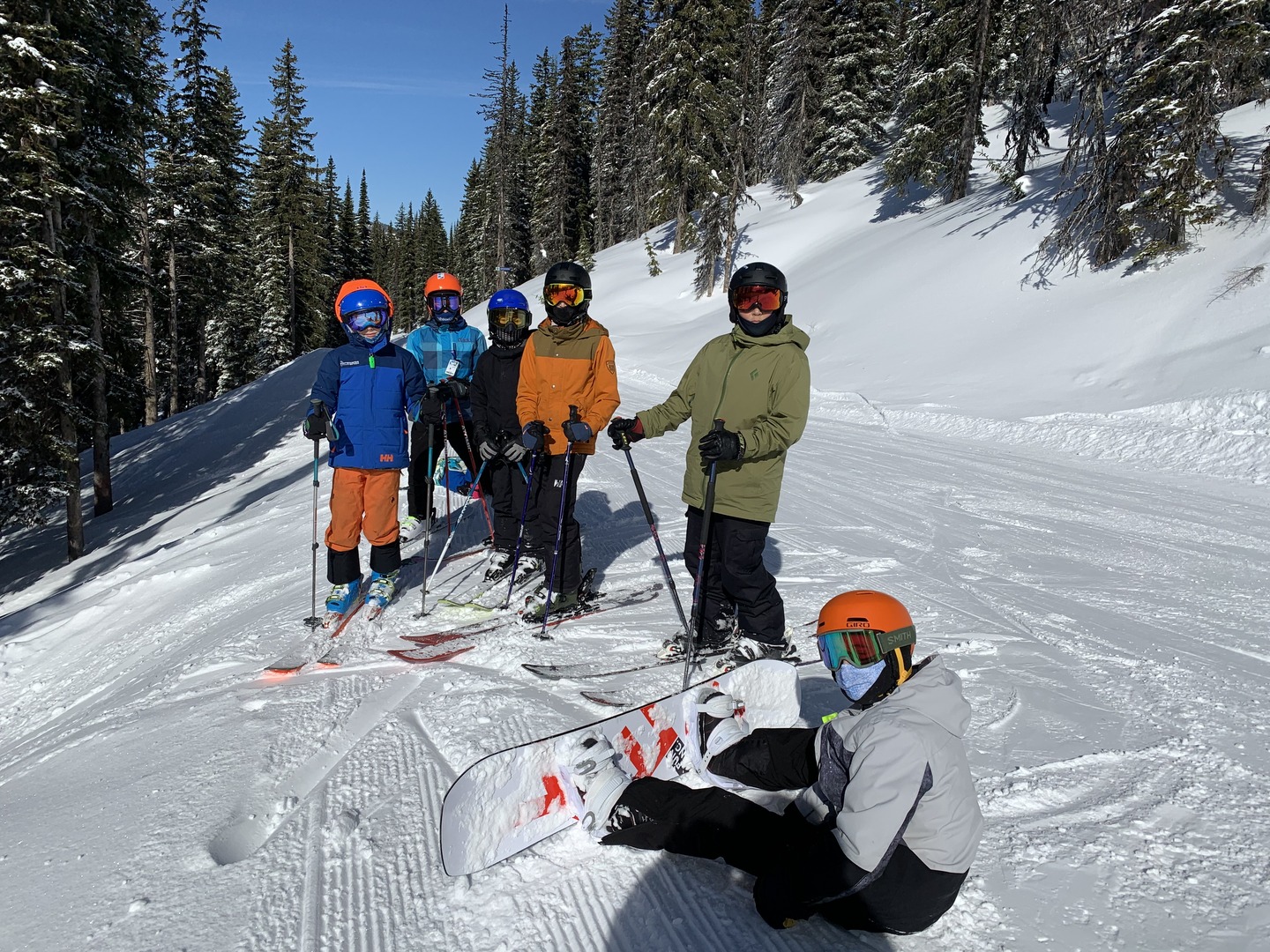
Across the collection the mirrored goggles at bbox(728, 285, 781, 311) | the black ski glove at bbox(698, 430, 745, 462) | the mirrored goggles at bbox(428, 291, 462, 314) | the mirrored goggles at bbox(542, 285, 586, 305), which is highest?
the mirrored goggles at bbox(428, 291, 462, 314)

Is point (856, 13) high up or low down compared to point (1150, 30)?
up

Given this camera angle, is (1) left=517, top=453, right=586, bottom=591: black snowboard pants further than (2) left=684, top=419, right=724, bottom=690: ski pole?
Yes

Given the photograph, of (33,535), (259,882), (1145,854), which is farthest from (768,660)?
(33,535)

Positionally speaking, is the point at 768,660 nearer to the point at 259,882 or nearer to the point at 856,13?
the point at 259,882

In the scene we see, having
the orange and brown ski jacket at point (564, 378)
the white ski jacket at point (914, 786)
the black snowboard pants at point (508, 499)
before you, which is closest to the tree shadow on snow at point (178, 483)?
the black snowboard pants at point (508, 499)

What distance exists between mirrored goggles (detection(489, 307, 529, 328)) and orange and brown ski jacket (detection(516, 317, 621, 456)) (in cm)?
63

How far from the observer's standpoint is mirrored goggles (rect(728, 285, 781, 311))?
3.68m

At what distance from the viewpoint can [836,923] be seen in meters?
2.31

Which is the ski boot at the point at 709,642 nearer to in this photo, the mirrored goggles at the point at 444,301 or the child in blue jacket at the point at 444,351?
the child in blue jacket at the point at 444,351

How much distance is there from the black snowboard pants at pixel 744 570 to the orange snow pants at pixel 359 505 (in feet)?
7.05

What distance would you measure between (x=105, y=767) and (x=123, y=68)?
674 inches

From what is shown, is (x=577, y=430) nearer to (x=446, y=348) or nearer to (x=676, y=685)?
(x=676, y=685)

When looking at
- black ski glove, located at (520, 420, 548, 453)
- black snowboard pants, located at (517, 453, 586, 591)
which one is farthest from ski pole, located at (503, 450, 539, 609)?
black ski glove, located at (520, 420, 548, 453)

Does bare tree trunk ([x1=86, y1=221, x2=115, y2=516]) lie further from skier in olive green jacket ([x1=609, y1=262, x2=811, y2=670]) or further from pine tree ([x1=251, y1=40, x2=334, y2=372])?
pine tree ([x1=251, y1=40, x2=334, y2=372])
